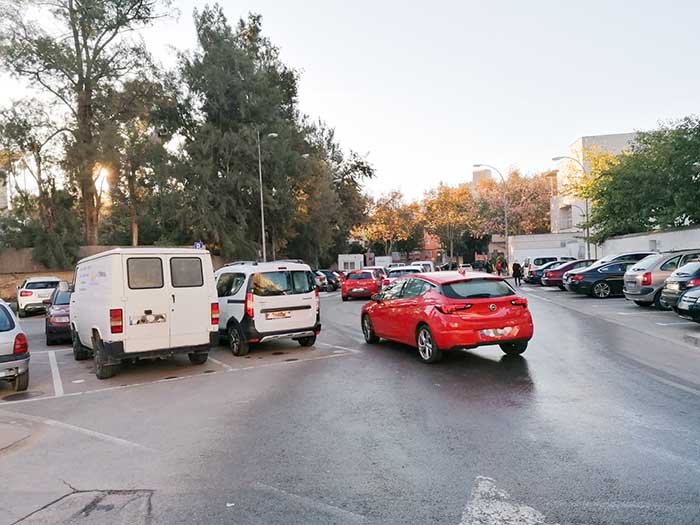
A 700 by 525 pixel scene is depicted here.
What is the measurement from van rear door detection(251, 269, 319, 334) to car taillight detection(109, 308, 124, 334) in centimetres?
261

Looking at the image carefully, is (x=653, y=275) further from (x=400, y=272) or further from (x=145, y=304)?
(x=145, y=304)

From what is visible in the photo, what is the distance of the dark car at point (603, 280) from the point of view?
21.4 m

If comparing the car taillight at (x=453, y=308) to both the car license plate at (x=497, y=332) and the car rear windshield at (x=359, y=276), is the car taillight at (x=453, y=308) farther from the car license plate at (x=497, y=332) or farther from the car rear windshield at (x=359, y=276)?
the car rear windshield at (x=359, y=276)

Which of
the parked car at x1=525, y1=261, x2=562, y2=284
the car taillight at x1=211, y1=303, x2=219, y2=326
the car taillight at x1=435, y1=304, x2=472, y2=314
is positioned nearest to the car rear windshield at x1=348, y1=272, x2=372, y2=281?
the parked car at x1=525, y1=261, x2=562, y2=284

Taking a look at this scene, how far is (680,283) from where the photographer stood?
13.6 m

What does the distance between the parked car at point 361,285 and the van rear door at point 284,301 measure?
1473 cm

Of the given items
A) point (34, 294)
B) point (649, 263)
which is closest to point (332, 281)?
point (34, 294)

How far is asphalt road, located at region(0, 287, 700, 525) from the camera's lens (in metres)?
4.09

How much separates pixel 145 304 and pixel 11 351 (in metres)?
1.99

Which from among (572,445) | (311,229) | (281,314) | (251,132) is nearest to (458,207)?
(311,229)

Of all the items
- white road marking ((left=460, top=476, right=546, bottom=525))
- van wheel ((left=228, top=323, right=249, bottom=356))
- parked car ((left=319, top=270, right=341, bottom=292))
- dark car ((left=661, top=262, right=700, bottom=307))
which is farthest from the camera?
parked car ((left=319, top=270, right=341, bottom=292))

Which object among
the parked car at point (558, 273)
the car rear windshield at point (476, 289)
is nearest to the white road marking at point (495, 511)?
the car rear windshield at point (476, 289)

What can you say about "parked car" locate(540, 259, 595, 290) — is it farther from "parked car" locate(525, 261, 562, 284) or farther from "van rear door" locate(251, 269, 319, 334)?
"van rear door" locate(251, 269, 319, 334)

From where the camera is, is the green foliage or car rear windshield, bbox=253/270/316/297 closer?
car rear windshield, bbox=253/270/316/297
